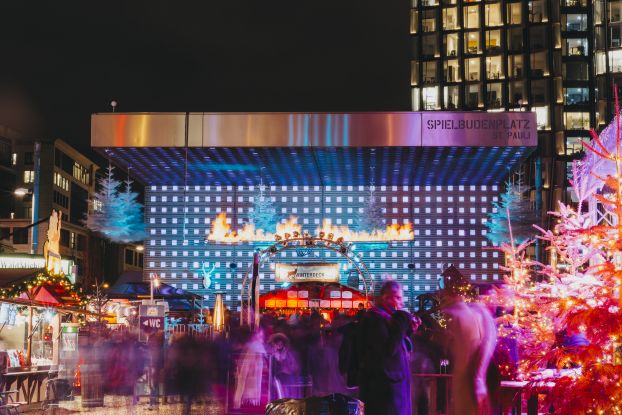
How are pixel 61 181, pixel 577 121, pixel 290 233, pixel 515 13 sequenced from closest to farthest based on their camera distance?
1. pixel 290 233
2. pixel 577 121
3. pixel 515 13
4. pixel 61 181

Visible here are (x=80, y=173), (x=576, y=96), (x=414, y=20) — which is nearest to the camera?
(x=576, y=96)

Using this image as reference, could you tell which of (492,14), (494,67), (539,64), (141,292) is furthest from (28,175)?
(141,292)

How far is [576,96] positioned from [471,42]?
34.9ft

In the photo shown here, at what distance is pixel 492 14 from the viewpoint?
78.0 meters

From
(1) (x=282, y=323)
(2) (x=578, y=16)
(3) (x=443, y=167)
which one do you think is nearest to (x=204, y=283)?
(3) (x=443, y=167)

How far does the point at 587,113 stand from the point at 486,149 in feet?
133

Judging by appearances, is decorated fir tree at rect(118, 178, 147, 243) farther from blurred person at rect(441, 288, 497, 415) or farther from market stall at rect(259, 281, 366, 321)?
blurred person at rect(441, 288, 497, 415)

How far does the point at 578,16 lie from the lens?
7619 centimetres

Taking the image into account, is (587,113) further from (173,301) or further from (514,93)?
(173,301)

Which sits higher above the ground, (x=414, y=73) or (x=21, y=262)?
(x=414, y=73)

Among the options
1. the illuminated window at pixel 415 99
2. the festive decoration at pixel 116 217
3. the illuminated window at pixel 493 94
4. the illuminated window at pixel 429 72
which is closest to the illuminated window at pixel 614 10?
the illuminated window at pixel 493 94

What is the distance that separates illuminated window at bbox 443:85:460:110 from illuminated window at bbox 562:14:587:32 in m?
10.8

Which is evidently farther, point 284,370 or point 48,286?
point 48,286

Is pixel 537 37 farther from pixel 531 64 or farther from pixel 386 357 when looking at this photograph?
pixel 386 357
